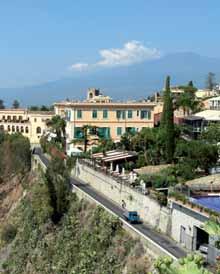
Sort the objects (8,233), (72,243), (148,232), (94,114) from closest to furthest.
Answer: (148,232) → (72,243) → (8,233) → (94,114)

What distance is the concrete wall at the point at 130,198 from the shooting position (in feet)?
111

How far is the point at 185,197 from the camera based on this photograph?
31.5 meters

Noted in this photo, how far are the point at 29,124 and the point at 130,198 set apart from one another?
234ft

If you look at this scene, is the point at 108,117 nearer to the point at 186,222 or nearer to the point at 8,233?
the point at 8,233

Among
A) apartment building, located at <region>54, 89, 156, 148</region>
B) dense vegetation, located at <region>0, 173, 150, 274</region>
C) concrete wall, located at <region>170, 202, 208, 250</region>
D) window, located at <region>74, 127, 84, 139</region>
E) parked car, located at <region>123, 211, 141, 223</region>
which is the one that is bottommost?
dense vegetation, located at <region>0, 173, 150, 274</region>

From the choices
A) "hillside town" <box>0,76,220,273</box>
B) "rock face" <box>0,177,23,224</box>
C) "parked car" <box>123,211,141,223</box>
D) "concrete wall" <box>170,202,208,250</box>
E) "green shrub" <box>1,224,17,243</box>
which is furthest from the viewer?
"rock face" <box>0,177,23,224</box>

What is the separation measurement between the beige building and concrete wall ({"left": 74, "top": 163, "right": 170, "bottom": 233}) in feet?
173

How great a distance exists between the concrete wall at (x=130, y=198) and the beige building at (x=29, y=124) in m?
52.8

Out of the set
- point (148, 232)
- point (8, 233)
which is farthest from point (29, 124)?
point (148, 232)

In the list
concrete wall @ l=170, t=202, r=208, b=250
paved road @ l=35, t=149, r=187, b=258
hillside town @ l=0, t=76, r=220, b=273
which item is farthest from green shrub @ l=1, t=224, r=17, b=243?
concrete wall @ l=170, t=202, r=208, b=250

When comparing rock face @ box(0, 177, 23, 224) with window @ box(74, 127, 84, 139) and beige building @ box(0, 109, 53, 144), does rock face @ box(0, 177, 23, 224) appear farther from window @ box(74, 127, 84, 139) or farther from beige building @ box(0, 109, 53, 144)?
beige building @ box(0, 109, 53, 144)

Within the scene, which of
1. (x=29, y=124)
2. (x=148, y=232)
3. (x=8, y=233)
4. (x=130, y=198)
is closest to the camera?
(x=148, y=232)

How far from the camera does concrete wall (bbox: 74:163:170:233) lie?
33.9 meters

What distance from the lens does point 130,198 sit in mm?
40000
